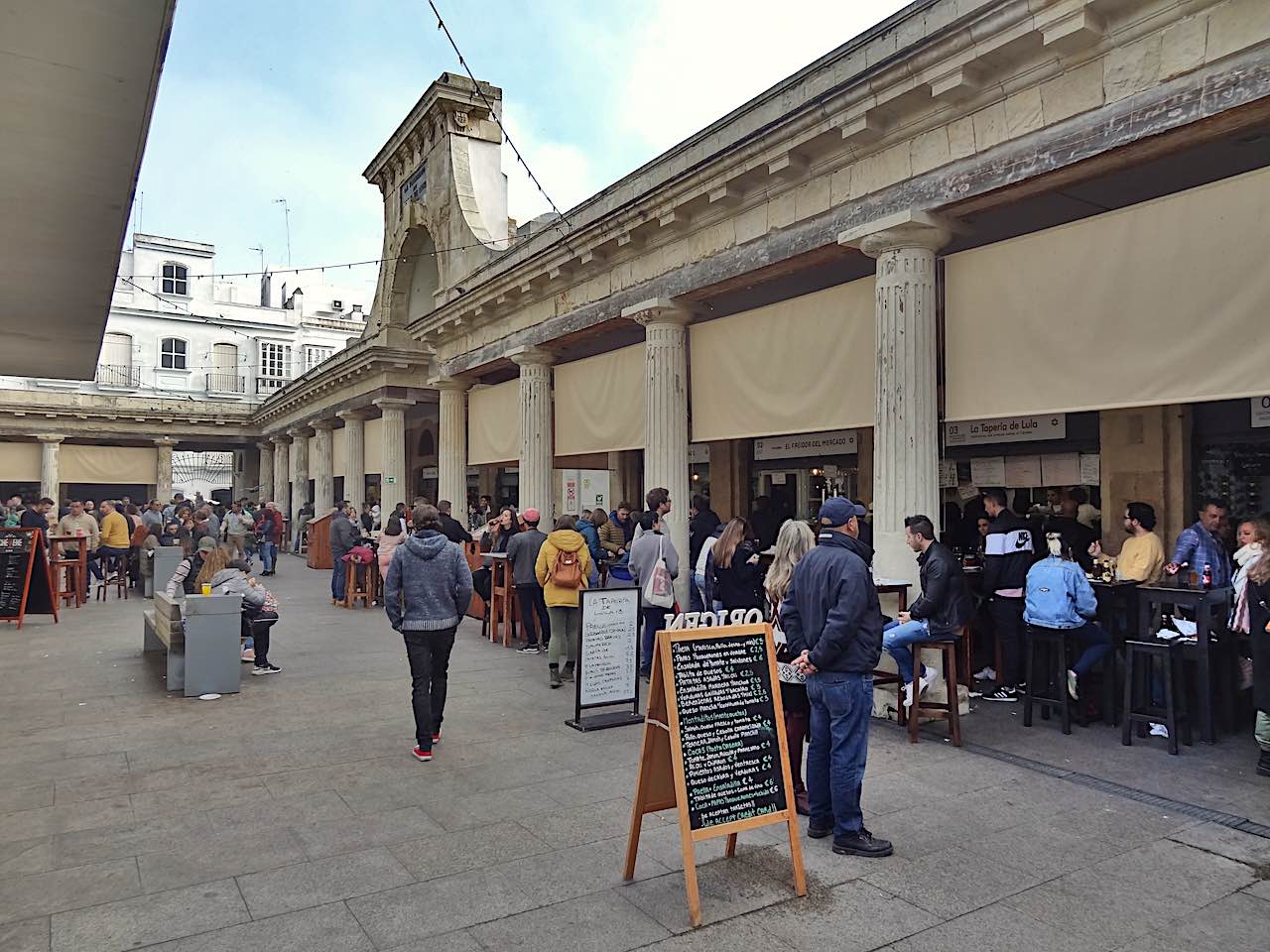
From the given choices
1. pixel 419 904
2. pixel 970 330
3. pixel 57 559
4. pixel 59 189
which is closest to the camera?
pixel 419 904

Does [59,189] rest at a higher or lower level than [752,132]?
lower

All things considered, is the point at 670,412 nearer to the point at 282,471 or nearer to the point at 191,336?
the point at 282,471

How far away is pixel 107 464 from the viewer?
31.8 metres

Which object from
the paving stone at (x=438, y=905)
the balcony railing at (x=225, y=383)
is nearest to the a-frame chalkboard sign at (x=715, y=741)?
the paving stone at (x=438, y=905)

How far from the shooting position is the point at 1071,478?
34.0ft

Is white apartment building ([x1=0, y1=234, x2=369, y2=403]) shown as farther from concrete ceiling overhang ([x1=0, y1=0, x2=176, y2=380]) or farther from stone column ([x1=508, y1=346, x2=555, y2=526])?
concrete ceiling overhang ([x1=0, y1=0, x2=176, y2=380])

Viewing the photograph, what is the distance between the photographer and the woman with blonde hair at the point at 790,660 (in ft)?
16.0

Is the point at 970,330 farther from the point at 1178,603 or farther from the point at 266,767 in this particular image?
the point at 266,767

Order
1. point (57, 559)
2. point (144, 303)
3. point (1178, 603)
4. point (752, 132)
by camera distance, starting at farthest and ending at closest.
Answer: point (144, 303), point (57, 559), point (752, 132), point (1178, 603)

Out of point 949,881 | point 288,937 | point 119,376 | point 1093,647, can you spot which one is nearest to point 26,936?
point 288,937

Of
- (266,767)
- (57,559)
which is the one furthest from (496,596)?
(57,559)

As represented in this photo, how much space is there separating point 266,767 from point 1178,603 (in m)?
6.73

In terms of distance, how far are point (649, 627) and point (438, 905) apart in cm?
511

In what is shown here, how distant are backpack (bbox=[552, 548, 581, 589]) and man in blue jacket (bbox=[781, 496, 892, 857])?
389cm
